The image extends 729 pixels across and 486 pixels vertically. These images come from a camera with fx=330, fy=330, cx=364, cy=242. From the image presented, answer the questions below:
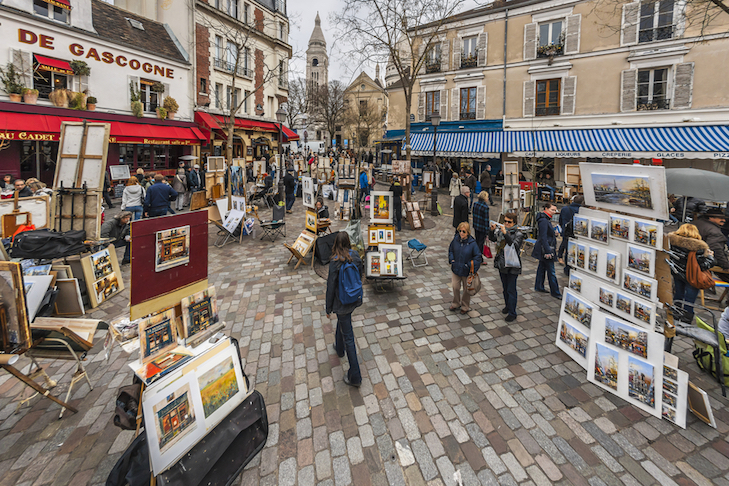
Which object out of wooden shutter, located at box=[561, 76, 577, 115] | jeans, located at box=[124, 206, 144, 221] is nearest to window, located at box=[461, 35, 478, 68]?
wooden shutter, located at box=[561, 76, 577, 115]

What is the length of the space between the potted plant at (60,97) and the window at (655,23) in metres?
25.8

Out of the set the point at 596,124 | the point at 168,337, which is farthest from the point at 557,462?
the point at 596,124

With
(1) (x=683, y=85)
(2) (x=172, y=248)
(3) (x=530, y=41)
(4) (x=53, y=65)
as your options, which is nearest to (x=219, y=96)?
(4) (x=53, y=65)

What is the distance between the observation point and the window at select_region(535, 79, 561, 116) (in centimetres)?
1805

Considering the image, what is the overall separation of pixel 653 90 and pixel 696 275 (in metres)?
16.1

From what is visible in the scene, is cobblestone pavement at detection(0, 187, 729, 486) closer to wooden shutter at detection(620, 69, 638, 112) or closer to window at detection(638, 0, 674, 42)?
wooden shutter at detection(620, 69, 638, 112)

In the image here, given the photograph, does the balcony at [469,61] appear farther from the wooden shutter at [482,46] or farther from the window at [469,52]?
the wooden shutter at [482,46]

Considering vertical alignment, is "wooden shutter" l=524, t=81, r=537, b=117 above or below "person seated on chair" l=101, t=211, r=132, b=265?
above

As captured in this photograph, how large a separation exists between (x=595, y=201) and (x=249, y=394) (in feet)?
17.0

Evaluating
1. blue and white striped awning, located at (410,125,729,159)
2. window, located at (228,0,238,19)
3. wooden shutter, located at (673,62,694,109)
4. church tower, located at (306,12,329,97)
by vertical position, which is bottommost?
blue and white striped awning, located at (410,125,729,159)

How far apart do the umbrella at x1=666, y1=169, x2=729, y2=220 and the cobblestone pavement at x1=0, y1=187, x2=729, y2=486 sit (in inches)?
173

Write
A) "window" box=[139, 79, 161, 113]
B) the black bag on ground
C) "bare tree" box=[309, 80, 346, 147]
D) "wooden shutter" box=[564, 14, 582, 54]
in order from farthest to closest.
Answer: "bare tree" box=[309, 80, 346, 147] < "window" box=[139, 79, 161, 113] < "wooden shutter" box=[564, 14, 582, 54] < the black bag on ground

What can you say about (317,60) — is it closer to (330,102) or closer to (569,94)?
(330,102)

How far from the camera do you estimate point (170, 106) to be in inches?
791
